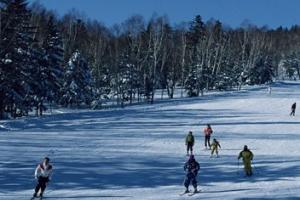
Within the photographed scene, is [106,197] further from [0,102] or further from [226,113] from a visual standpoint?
[226,113]

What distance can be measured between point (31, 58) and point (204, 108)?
705 inches

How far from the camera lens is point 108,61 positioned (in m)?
85.6

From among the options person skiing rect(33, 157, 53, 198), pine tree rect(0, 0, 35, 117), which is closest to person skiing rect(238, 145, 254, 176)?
person skiing rect(33, 157, 53, 198)

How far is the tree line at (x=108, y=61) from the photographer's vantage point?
46.6 meters

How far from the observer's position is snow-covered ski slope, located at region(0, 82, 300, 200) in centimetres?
2042

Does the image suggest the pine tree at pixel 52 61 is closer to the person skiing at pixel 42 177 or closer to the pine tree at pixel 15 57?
the pine tree at pixel 15 57

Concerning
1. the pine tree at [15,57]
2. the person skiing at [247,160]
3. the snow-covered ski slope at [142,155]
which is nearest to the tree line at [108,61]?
the pine tree at [15,57]

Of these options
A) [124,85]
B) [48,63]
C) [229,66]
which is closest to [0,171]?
[48,63]

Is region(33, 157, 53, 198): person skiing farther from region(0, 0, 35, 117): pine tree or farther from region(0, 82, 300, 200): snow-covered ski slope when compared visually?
region(0, 0, 35, 117): pine tree

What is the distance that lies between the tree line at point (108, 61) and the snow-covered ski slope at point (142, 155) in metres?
5.47

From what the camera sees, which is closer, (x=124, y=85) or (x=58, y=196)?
(x=58, y=196)

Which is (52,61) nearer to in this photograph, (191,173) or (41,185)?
(191,173)

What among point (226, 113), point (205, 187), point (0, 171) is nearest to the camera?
point (205, 187)

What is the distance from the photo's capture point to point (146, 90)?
72.7 meters
